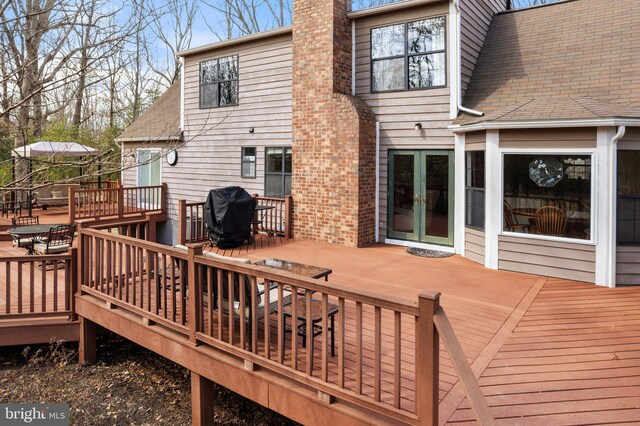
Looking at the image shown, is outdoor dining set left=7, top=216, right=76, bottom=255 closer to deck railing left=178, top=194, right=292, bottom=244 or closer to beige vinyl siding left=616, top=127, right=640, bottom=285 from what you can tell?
deck railing left=178, top=194, right=292, bottom=244

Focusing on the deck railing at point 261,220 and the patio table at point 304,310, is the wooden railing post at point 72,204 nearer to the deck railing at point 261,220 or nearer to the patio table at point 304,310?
the deck railing at point 261,220

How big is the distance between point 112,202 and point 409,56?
8417 millimetres

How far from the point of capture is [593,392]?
3150 millimetres

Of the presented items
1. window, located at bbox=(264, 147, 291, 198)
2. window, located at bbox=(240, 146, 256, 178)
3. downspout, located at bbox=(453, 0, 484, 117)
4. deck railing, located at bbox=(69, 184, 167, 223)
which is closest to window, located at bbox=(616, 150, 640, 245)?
downspout, located at bbox=(453, 0, 484, 117)

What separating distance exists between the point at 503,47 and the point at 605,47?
1.74 meters

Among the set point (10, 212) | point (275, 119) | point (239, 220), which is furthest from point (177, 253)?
point (10, 212)

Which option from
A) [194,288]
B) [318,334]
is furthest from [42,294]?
[318,334]

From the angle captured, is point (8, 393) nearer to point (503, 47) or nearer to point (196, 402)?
point (196, 402)

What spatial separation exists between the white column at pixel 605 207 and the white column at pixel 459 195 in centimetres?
211

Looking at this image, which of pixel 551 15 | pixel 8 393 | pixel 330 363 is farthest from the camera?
pixel 551 15

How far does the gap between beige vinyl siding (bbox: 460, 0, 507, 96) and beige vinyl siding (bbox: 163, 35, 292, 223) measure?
149 inches

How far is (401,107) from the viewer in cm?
844

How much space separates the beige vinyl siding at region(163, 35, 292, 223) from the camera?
399 inches

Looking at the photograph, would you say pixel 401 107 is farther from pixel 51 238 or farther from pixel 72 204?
pixel 72 204
